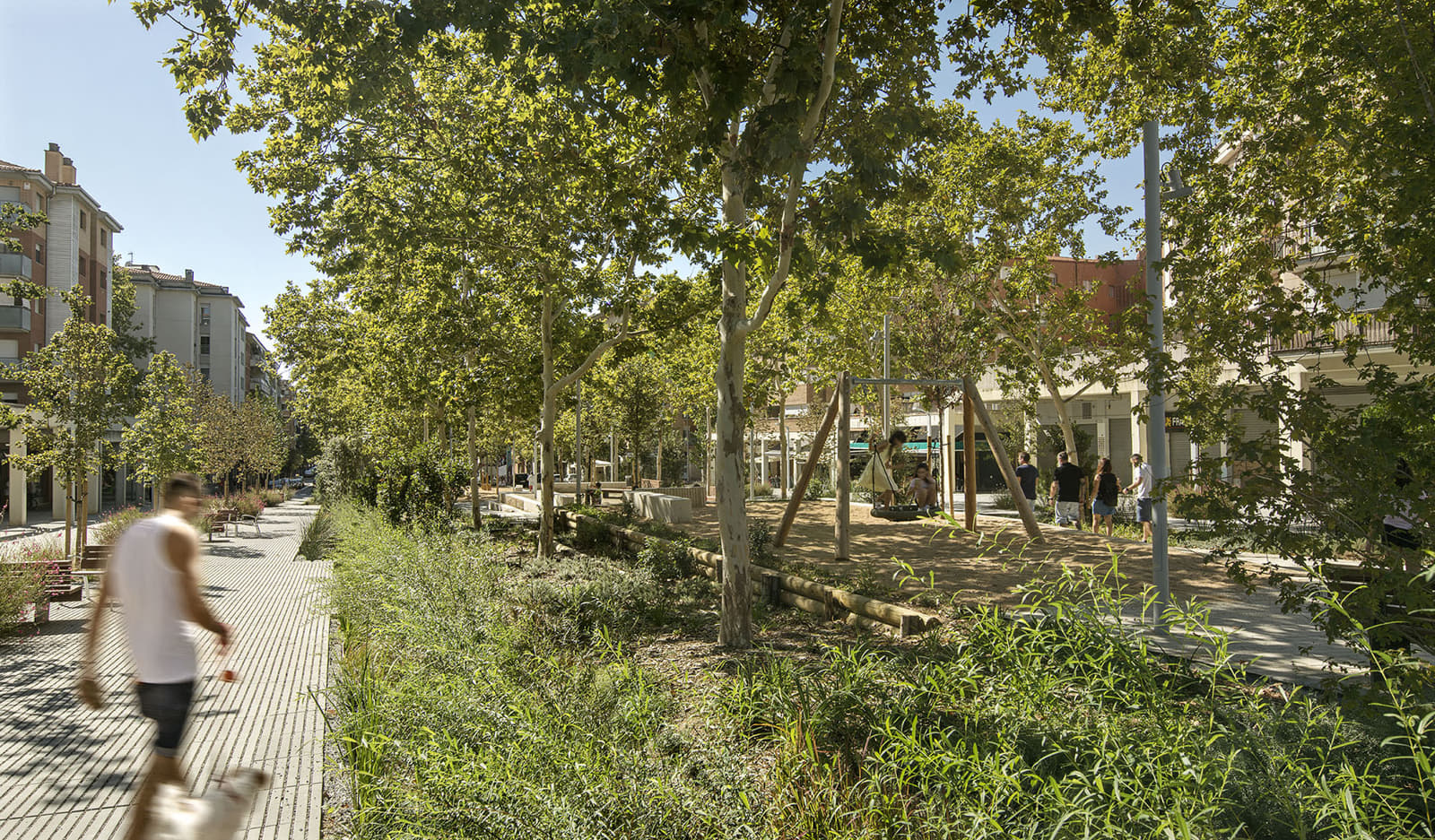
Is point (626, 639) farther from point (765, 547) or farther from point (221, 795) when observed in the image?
point (765, 547)

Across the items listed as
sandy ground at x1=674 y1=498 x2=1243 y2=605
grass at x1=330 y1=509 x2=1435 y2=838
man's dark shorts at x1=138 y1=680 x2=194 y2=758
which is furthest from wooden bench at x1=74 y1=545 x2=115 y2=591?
man's dark shorts at x1=138 y1=680 x2=194 y2=758

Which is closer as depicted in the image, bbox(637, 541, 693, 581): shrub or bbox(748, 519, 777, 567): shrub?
bbox(637, 541, 693, 581): shrub

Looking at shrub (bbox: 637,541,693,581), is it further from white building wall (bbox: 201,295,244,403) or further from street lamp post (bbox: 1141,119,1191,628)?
white building wall (bbox: 201,295,244,403)

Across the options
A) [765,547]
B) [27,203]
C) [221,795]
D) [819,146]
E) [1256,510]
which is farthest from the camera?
[27,203]

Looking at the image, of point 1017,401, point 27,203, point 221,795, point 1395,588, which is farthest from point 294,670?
point 27,203

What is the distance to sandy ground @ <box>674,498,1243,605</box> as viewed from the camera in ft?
32.3

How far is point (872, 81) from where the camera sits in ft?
27.9

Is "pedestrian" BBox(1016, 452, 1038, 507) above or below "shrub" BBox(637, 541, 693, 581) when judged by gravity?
above

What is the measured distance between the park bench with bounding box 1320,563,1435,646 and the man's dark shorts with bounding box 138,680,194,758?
5.44 meters

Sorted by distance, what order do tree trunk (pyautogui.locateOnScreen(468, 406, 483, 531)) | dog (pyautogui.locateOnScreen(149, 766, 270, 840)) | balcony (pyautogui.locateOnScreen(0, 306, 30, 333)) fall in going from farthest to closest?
balcony (pyautogui.locateOnScreen(0, 306, 30, 333))
tree trunk (pyautogui.locateOnScreen(468, 406, 483, 531))
dog (pyautogui.locateOnScreen(149, 766, 270, 840))

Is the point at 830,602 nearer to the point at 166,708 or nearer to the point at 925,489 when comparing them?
the point at 166,708

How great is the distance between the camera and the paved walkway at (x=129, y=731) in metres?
4.67

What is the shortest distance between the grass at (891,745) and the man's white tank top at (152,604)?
3.44 feet

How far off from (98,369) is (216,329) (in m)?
67.7
